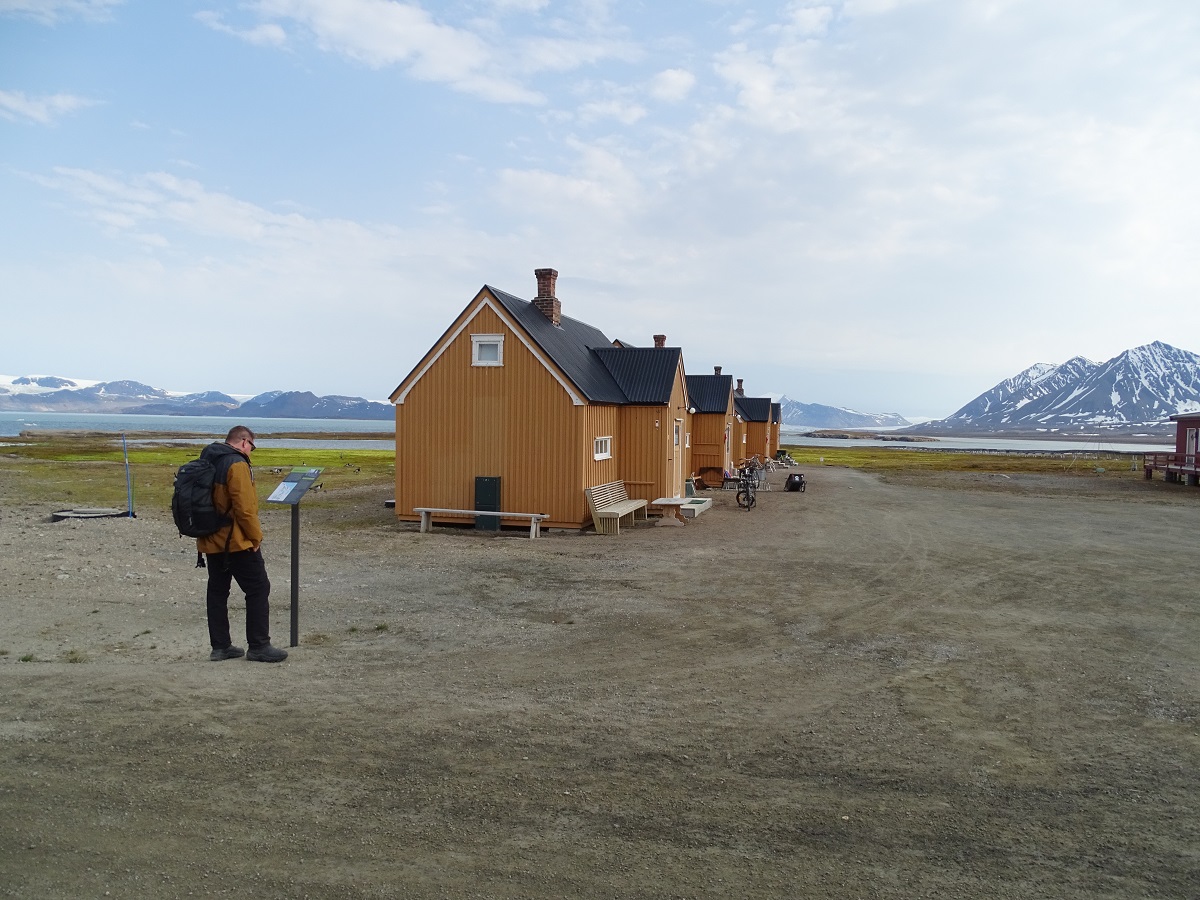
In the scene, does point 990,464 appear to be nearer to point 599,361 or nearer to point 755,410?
point 755,410

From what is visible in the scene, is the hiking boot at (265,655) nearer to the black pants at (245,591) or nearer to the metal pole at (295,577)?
the black pants at (245,591)

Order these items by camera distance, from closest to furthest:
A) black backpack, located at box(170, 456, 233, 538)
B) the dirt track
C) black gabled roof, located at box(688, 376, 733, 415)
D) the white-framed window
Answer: the dirt track
black backpack, located at box(170, 456, 233, 538)
the white-framed window
black gabled roof, located at box(688, 376, 733, 415)

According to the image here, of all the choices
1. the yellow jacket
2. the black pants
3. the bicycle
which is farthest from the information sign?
the bicycle

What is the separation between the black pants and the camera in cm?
844

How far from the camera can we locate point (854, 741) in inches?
268

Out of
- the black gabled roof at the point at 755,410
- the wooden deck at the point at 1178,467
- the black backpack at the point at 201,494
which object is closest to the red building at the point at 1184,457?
the wooden deck at the point at 1178,467

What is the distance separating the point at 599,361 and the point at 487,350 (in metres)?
5.13

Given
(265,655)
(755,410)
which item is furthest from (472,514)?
(755,410)

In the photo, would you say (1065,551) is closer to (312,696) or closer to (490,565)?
(490,565)

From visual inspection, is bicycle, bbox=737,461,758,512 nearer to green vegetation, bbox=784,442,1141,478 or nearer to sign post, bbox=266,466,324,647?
sign post, bbox=266,466,324,647

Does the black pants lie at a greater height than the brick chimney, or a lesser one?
lesser

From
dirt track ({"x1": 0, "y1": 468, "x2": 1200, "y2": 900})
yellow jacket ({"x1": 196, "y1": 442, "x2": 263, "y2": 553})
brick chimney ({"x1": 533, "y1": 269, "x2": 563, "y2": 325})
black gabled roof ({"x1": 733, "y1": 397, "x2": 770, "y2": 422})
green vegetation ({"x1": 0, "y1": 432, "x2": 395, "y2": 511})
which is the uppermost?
brick chimney ({"x1": 533, "y1": 269, "x2": 563, "y2": 325})

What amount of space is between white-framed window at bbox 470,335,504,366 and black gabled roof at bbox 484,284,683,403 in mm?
808

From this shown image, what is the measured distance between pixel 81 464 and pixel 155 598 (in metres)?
44.8
